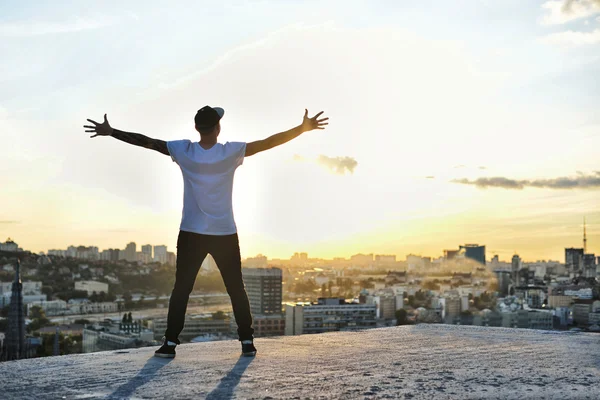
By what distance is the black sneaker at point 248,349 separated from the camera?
347 centimetres

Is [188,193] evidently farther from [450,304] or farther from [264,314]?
[450,304]

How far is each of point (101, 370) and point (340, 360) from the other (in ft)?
3.22

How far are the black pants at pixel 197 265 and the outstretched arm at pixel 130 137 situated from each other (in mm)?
403

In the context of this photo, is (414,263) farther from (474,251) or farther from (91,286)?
(91,286)

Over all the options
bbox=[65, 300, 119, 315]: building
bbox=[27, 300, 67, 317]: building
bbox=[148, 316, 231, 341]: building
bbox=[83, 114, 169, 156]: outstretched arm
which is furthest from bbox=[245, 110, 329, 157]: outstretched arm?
bbox=[65, 300, 119, 315]: building

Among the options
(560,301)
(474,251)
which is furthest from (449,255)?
(560,301)

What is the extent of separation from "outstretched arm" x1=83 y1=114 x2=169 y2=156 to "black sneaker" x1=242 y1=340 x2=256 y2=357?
92 centimetres

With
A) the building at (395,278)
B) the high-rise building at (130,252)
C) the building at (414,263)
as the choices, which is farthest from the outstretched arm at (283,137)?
the building at (414,263)

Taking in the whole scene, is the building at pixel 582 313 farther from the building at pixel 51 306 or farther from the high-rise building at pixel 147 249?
the high-rise building at pixel 147 249

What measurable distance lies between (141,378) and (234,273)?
0.79 meters

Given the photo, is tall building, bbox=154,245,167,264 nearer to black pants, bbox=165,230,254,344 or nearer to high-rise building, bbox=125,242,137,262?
high-rise building, bbox=125,242,137,262

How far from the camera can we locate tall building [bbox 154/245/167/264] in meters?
123

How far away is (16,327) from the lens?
50438 millimetres

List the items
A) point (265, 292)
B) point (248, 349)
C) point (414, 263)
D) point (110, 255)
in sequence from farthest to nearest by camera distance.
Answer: point (414, 263) → point (110, 255) → point (265, 292) → point (248, 349)
